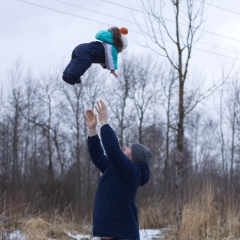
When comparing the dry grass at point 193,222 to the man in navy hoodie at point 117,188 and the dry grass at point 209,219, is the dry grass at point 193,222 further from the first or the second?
the man in navy hoodie at point 117,188

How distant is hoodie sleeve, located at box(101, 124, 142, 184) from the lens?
350 cm

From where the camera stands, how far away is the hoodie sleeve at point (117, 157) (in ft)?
11.5

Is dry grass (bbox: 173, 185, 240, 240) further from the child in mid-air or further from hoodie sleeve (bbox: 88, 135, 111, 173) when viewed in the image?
the child in mid-air

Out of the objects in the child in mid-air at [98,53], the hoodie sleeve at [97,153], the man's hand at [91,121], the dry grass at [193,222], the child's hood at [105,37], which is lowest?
the dry grass at [193,222]

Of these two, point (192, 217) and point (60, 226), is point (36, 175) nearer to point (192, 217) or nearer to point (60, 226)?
point (60, 226)

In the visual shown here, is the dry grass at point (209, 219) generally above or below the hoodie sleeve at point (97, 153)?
below

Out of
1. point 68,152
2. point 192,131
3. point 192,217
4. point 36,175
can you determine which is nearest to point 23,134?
point 68,152

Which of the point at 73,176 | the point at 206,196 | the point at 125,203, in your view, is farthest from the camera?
the point at 73,176

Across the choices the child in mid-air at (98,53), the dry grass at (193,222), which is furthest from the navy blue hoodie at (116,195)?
the dry grass at (193,222)

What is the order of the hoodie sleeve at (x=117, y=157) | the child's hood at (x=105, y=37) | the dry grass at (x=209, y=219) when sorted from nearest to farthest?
the hoodie sleeve at (x=117, y=157) < the child's hood at (x=105, y=37) < the dry grass at (x=209, y=219)

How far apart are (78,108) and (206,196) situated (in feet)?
74.7

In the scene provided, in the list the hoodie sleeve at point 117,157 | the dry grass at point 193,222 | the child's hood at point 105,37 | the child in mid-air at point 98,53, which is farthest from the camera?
the dry grass at point 193,222

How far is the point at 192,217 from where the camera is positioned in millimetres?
7891

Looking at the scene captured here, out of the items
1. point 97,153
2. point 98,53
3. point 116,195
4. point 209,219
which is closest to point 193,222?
point 209,219
